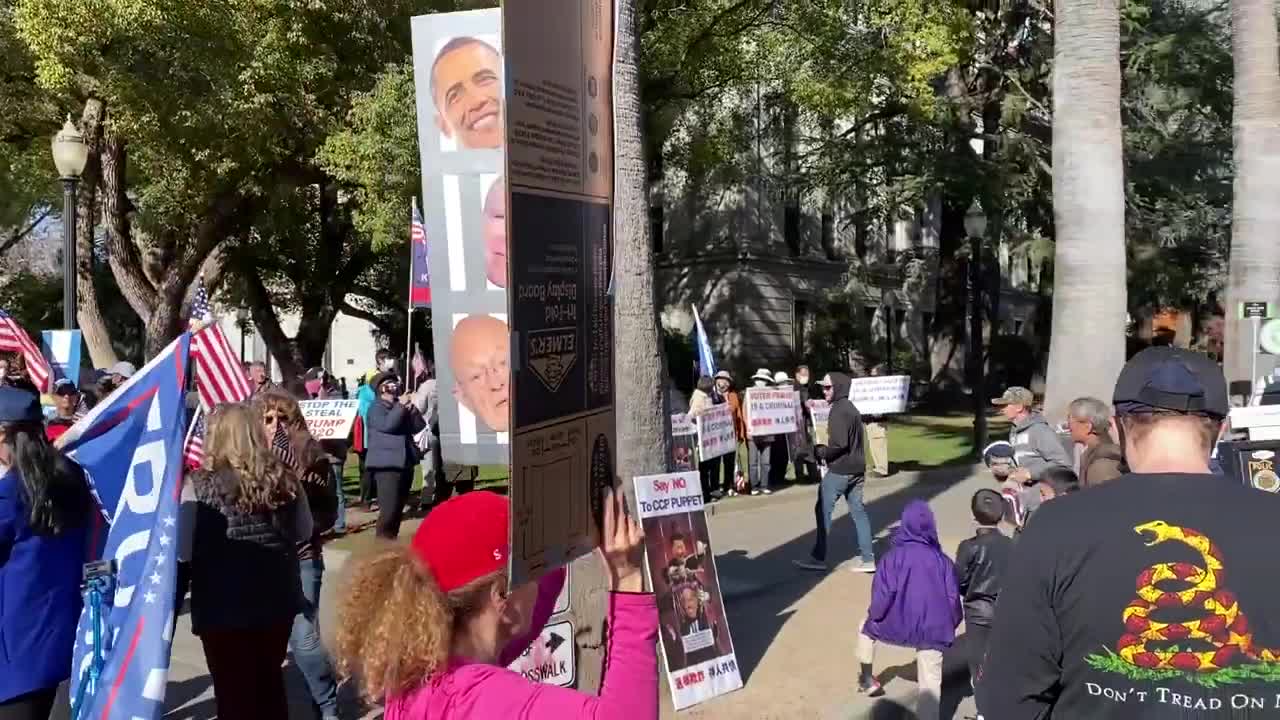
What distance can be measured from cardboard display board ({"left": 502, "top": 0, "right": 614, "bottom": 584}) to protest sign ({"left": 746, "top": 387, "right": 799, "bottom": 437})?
1431cm

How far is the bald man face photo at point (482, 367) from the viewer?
3.63 m

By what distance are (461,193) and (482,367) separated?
71 centimetres

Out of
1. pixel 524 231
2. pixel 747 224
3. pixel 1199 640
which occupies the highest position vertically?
pixel 747 224

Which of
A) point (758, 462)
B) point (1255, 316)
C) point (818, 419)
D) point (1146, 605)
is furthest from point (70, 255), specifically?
point (1146, 605)

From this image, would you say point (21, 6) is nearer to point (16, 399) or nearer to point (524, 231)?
point (16, 399)

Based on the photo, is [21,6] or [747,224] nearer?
[21,6]

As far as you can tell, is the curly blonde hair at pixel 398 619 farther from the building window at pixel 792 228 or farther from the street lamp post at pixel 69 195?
the building window at pixel 792 228

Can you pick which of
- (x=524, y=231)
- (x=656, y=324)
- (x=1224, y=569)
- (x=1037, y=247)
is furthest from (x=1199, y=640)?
(x=1037, y=247)

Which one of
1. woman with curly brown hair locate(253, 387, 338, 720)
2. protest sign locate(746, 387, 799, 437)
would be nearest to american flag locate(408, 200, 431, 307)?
protest sign locate(746, 387, 799, 437)

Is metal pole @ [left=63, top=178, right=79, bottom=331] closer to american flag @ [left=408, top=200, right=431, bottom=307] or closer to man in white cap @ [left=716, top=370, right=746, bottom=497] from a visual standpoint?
american flag @ [left=408, top=200, right=431, bottom=307]

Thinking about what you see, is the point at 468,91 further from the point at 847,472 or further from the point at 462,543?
the point at 847,472

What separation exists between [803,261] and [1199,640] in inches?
1715

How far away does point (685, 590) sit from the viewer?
7.61m

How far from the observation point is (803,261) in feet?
150
